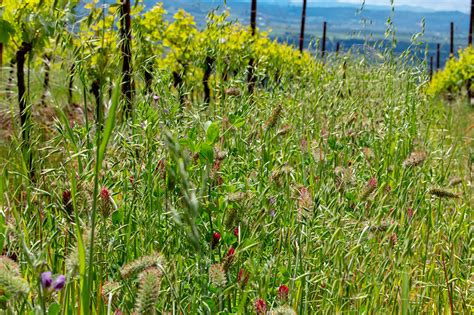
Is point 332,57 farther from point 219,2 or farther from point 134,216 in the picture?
point 134,216

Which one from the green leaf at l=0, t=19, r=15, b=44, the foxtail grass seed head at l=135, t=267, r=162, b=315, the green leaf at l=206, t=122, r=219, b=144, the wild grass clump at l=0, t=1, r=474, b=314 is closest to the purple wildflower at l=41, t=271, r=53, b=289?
the wild grass clump at l=0, t=1, r=474, b=314

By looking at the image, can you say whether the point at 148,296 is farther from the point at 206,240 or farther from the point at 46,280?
the point at 206,240

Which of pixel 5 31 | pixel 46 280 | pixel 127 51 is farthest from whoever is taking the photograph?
pixel 5 31

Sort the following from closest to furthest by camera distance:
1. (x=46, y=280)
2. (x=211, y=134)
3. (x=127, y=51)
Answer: (x=46, y=280) → (x=211, y=134) → (x=127, y=51)

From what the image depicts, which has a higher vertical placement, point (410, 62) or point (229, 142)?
point (410, 62)

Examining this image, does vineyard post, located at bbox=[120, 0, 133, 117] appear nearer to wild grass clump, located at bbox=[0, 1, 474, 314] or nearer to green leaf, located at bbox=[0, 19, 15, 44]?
wild grass clump, located at bbox=[0, 1, 474, 314]

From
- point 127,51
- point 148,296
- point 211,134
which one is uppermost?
point 127,51

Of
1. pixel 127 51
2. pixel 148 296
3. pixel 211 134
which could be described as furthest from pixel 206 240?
pixel 127 51

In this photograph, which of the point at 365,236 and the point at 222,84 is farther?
the point at 222,84

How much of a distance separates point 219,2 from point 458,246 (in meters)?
1.45

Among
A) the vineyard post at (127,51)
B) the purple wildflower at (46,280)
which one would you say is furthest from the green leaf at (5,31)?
the purple wildflower at (46,280)

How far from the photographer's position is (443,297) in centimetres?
215

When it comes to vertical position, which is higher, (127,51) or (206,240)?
(127,51)

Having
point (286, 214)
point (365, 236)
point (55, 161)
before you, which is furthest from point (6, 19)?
point (365, 236)
